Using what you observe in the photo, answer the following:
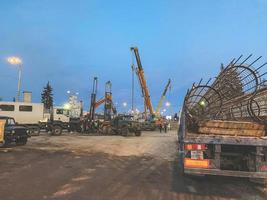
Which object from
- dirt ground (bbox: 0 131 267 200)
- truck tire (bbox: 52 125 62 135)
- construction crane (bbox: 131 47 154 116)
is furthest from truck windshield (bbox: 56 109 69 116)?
dirt ground (bbox: 0 131 267 200)

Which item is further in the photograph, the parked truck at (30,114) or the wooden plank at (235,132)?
the parked truck at (30,114)

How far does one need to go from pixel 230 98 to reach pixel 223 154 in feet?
8.36

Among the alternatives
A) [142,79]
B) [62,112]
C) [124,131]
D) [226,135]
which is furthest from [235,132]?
[142,79]

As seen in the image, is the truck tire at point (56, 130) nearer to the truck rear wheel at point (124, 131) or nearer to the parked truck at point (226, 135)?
the truck rear wheel at point (124, 131)

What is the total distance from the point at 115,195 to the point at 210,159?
2370mm

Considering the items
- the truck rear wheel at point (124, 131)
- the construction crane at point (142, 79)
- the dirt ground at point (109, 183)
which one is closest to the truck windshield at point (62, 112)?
the truck rear wheel at point (124, 131)

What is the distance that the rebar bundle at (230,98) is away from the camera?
820 cm

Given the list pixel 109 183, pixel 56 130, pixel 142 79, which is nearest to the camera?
pixel 109 183

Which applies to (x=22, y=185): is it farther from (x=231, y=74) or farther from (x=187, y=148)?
(x=231, y=74)

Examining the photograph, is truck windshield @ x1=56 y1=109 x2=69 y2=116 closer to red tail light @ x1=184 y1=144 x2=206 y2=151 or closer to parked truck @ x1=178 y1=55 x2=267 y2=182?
parked truck @ x1=178 y1=55 x2=267 y2=182

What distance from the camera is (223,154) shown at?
762 centimetres

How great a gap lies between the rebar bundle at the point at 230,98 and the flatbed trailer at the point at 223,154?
0.86m

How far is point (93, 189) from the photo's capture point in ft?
24.2

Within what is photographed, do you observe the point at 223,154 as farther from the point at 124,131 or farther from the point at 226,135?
the point at 124,131
